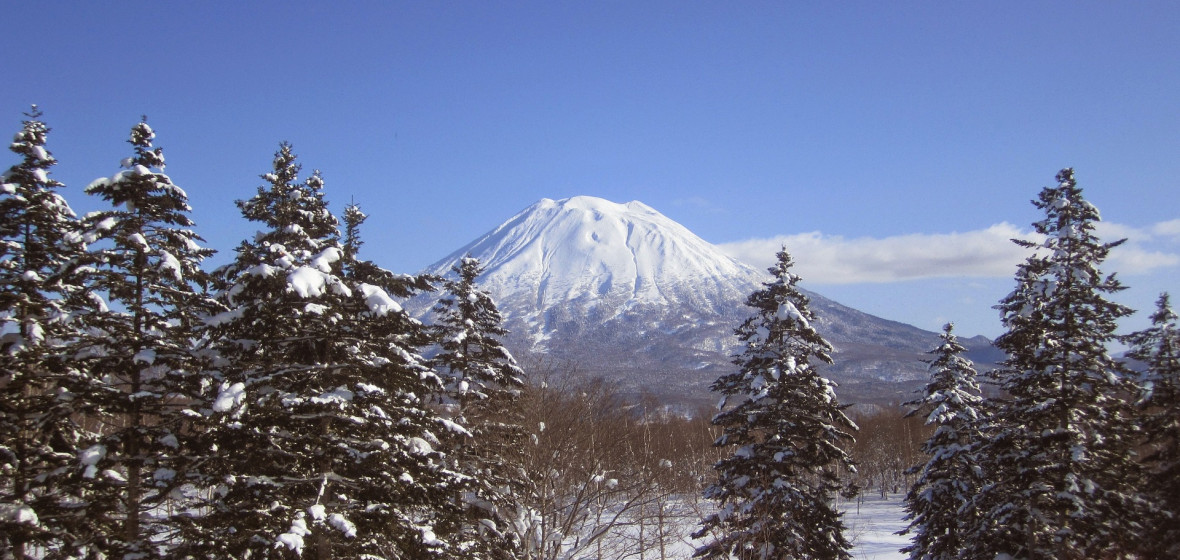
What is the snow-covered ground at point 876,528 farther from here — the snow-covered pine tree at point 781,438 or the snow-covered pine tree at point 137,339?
the snow-covered pine tree at point 137,339

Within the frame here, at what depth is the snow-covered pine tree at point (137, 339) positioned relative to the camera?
1245 centimetres

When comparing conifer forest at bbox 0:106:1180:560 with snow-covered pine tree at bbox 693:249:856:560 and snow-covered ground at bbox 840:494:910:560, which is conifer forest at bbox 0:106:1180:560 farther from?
snow-covered ground at bbox 840:494:910:560

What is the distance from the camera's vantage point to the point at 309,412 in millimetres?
12273

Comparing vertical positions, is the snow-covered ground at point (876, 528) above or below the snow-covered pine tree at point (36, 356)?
below

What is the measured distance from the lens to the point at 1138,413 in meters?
18.3

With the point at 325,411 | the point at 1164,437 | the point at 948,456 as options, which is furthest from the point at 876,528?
the point at 325,411

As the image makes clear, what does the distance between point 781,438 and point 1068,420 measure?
6993 mm

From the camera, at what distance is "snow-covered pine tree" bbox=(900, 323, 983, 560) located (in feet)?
75.9

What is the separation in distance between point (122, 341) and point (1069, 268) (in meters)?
21.3

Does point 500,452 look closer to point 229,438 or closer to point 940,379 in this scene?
point 229,438

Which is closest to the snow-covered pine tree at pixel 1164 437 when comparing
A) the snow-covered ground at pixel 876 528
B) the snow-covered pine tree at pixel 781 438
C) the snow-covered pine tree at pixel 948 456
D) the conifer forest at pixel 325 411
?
the conifer forest at pixel 325 411

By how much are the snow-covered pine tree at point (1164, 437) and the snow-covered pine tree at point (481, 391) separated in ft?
48.9

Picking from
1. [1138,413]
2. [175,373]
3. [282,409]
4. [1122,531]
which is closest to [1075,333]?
[1138,413]

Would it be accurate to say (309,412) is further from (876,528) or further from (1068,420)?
(876,528)
